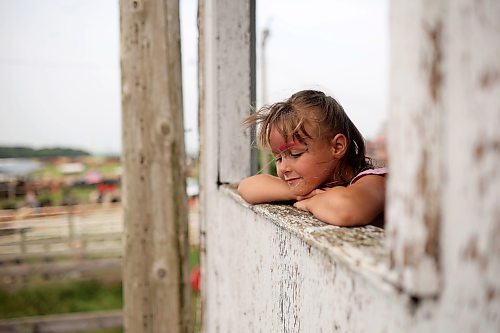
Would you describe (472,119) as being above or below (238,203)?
above

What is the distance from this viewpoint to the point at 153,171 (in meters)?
1.75

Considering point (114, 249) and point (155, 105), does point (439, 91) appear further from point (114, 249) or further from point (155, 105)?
point (114, 249)

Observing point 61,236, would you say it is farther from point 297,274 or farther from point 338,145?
point 297,274

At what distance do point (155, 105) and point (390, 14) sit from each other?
1100 millimetres

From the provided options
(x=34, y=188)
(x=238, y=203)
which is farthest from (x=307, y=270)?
(x=34, y=188)

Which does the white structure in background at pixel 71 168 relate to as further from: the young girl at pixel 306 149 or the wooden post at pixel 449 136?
the wooden post at pixel 449 136

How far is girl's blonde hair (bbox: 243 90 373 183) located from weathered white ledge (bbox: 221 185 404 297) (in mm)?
339

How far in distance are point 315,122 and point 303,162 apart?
0.17 meters

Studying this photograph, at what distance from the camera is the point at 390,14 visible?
0.79 metres

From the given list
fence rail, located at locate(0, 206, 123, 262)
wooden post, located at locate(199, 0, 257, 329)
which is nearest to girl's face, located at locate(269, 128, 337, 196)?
wooden post, located at locate(199, 0, 257, 329)

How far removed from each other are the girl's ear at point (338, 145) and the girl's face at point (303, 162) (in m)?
0.02

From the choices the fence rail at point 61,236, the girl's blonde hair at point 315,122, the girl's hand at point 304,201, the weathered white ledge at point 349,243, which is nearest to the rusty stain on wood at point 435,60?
the weathered white ledge at point 349,243

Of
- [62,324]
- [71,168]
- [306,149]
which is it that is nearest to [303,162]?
[306,149]

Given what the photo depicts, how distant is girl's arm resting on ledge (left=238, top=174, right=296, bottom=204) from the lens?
1.90 metres
